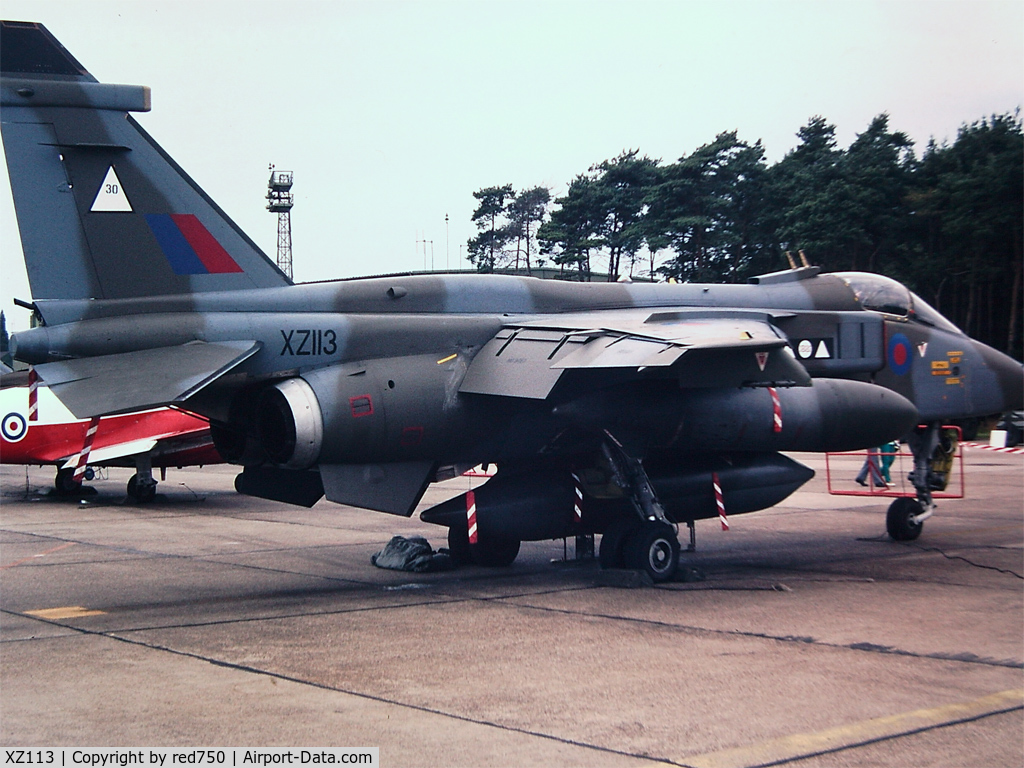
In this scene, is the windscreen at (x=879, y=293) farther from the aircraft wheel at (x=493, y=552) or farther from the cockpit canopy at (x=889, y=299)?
the aircraft wheel at (x=493, y=552)

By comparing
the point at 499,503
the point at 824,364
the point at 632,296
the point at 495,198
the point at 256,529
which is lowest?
the point at 256,529

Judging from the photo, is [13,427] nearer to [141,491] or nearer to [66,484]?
[66,484]

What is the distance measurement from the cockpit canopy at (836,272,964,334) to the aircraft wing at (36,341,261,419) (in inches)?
310

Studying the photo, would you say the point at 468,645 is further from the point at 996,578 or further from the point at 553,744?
the point at 996,578

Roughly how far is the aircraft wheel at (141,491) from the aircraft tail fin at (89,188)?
11.9m

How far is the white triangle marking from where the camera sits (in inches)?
362

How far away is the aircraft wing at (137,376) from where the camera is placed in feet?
26.0

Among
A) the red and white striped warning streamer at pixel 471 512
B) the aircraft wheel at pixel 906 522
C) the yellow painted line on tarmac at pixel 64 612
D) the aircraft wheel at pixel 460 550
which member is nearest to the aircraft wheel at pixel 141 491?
the aircraft wheel at pixel 460 550

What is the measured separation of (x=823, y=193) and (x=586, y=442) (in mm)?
22758

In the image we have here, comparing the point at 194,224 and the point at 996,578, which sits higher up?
the point at 194,224

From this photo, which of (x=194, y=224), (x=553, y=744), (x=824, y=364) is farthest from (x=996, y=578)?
(x=194, y=224)

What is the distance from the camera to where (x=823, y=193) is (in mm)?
30875

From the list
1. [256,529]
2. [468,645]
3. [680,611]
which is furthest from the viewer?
[256,529]

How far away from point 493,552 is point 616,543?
1.62 meters
